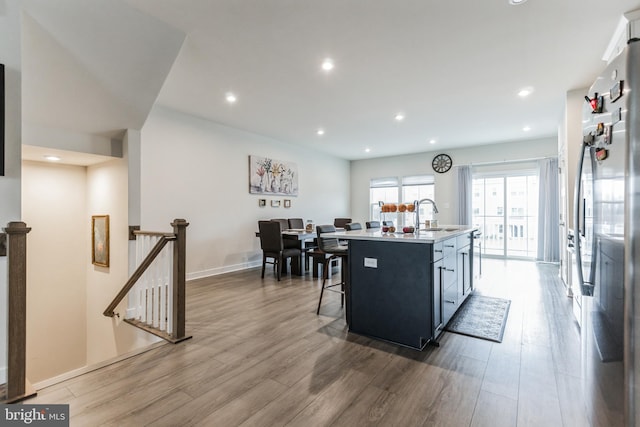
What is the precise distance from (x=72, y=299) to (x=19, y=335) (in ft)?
8.30

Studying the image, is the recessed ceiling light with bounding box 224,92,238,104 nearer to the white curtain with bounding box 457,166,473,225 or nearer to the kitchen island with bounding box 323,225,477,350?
the kitchen island with bounding box 323,225,477,350

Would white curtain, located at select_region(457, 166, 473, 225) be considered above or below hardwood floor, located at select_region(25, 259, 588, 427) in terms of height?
above

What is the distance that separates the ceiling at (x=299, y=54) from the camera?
7.86 feet

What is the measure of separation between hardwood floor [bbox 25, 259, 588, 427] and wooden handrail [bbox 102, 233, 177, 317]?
2.40ft

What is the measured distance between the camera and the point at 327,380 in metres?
1.99

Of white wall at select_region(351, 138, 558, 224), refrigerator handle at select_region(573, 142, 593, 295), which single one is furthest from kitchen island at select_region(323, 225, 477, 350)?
white wall at select_region(351, 138, 558, 224)

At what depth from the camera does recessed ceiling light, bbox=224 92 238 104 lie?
A: 4.14 meters

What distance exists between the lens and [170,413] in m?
1.67

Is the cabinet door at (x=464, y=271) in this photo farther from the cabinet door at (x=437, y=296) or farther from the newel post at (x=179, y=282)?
the newel post at (x=179, y=282)

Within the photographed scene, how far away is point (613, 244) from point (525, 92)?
3.73 metres

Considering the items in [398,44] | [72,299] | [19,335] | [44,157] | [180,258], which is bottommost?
[72,299]

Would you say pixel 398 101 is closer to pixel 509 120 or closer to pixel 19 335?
pixel 509 120

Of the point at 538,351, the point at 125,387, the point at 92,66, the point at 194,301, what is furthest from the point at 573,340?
the point at 92,66

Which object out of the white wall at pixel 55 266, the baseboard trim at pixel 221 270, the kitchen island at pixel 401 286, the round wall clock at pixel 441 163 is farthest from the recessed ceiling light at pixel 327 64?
the round wall clock at pixel 441 163
